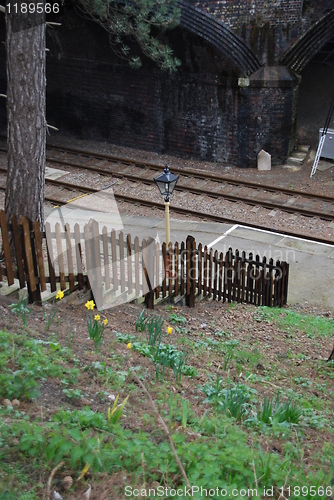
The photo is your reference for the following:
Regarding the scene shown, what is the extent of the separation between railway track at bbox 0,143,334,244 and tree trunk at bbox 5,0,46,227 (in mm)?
6198

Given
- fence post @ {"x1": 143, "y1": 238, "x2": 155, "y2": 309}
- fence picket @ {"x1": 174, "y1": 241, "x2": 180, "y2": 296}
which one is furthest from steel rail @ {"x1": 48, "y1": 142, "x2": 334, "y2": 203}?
fence post @ {"x1": 143, "y1": 238, "x2": 155, "y2": 309}

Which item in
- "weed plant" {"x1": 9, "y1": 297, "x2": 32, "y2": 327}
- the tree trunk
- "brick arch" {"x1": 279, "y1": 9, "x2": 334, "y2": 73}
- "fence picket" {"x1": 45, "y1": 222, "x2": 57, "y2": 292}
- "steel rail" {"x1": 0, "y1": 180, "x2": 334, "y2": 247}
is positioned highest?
"brick arch" {"x1": 279, "y1": 9, "x2": 334, "y2": 73}

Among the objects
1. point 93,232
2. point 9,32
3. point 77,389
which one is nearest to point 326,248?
point 93,232

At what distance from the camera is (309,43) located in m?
15.9

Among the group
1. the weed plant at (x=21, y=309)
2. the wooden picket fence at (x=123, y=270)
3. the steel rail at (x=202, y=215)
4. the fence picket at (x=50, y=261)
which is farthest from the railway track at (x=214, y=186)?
the weed plant at (x=21, y=309)

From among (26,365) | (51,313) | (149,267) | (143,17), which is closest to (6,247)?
(51,313)

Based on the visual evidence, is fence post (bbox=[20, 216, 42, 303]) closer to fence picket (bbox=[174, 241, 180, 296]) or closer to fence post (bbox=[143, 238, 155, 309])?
fence post (bbox=[143, 238, 155, 309])

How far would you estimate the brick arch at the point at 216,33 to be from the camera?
15484 mm

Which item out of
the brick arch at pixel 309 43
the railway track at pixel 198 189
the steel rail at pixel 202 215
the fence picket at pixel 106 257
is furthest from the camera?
the brick arch at pixel 309 43

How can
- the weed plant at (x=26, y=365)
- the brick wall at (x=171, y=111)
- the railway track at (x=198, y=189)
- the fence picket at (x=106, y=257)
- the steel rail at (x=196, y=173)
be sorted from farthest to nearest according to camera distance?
the brick wall at (x=171, y=111), the steel rail at (x=196, y=173), the railway track at (x=198, y=189), the fence picket at (x=106, y=257), the weed plant at (x=26, y=365)

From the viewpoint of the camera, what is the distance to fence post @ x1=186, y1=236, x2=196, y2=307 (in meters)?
8.50

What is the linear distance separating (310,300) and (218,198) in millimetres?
5025

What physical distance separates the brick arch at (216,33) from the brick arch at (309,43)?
1.05 m

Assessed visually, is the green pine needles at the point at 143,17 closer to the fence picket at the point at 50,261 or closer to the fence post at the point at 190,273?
the fence post at the point at 190,273
